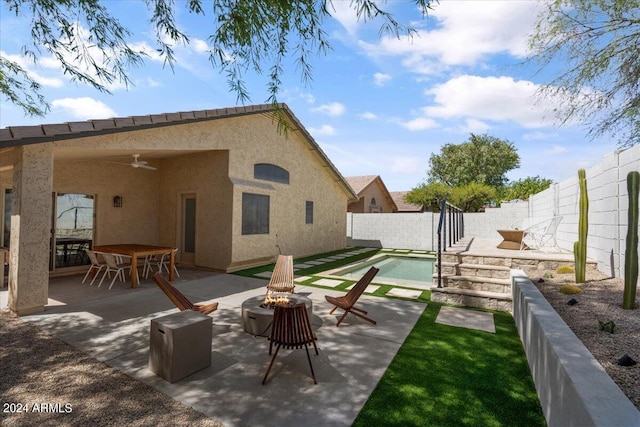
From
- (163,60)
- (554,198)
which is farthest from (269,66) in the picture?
(554,198)

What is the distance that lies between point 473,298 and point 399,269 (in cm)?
648

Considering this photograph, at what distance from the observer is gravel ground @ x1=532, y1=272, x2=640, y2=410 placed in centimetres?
261

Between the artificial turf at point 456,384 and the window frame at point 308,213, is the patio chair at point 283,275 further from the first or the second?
the window frame at point 308,213

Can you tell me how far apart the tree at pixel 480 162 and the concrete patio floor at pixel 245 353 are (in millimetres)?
34368

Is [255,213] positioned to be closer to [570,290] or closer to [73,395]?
[73,395]

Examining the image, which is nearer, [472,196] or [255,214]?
[255,214]

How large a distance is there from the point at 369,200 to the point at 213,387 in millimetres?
25508

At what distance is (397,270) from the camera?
1275cm

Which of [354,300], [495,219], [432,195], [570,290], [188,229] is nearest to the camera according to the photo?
[570,290]

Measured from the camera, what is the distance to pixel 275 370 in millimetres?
3812

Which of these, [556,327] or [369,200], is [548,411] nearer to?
[556,327]

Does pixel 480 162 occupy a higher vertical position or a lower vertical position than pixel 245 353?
higher

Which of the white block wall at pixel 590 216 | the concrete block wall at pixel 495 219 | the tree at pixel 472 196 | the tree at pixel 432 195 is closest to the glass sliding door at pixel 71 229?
the white block wall at pixel 590 216

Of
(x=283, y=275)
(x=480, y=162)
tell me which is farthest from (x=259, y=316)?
(x=480, y=162)
